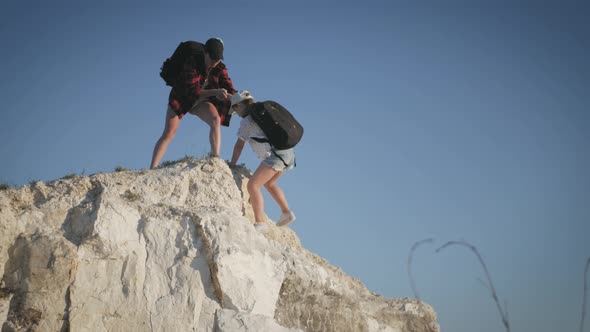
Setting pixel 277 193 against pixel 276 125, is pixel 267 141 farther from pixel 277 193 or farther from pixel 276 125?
pixel 277 193

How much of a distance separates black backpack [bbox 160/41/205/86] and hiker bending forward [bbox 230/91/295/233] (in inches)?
38.3

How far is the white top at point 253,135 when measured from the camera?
8477 mm

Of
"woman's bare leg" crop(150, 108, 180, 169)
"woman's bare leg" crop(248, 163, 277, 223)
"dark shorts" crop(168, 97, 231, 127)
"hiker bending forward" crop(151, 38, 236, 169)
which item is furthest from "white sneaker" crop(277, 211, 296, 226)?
"woman's bare leg" crop(150, 108, 180, 169)

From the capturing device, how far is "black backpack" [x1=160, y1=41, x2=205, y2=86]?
8.91 meters

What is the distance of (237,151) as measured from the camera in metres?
8.97

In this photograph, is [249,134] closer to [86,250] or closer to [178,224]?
[178,224]

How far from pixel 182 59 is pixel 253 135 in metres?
1.72

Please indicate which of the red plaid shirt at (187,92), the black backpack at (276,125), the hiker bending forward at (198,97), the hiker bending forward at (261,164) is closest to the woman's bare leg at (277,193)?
the hiker bending forward at (261,164)

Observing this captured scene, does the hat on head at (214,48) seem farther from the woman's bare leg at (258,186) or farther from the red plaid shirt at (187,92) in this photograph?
the woman's bare leg at (258,186)

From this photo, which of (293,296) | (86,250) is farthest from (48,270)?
(293,296)

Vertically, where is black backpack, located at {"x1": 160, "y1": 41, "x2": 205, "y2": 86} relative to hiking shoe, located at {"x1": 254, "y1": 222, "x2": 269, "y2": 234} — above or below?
above

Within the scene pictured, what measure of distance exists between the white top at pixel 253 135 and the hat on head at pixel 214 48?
3.71 ft

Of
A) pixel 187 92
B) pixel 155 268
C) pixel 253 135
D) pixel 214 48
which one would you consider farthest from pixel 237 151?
pixel 155 268

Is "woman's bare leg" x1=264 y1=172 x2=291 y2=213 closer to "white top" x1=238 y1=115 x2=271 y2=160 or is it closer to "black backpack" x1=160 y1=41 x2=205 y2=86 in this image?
"white top" x1=238 y1=115 x2=271 y2=160
